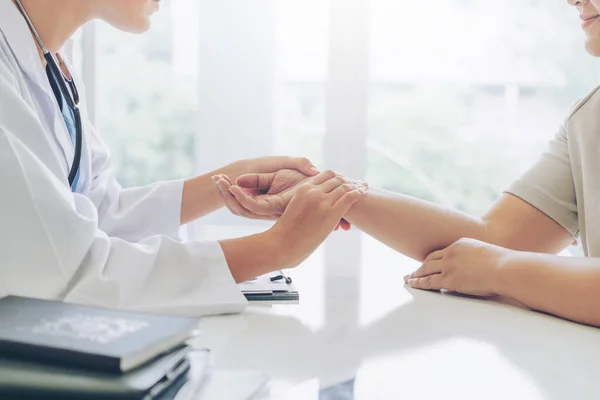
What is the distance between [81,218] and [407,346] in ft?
1.51

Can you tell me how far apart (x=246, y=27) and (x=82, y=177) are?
58.8 inches

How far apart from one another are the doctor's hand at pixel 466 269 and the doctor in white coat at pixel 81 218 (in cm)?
20

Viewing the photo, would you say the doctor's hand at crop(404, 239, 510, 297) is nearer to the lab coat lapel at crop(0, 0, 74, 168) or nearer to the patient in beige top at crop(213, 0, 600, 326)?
the patient in beige top at crop(213, 0, 600, 326)

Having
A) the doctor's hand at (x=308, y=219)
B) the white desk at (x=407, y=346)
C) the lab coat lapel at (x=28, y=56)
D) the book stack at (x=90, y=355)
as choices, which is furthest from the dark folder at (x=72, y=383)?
the lab coat lapel at (x=28, y=56)

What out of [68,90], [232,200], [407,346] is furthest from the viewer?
[232,200]

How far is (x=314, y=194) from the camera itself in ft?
3.64

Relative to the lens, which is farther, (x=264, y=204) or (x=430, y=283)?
(x=264, y=204)

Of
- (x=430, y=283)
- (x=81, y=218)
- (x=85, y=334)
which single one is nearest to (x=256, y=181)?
(x=430, y=283)

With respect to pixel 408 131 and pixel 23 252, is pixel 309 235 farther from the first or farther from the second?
pixel 408 131

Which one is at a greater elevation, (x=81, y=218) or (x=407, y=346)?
(x=81, y=218)

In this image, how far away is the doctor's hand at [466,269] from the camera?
3.58 ft

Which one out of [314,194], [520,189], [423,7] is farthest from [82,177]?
[423,7]

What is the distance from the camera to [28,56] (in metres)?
1.05

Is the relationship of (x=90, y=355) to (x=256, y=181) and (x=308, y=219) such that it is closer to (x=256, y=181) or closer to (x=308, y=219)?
(x=308, y=219)
